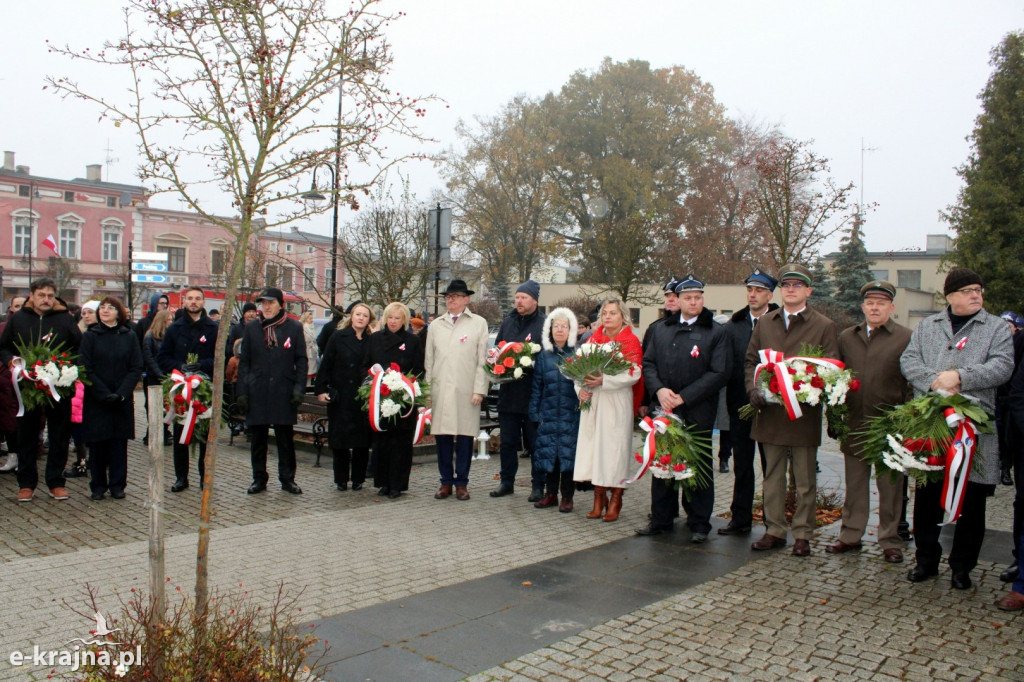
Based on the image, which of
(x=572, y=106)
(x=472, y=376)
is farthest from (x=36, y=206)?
(x=472, y=376)

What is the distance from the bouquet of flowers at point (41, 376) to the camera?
8.20 m

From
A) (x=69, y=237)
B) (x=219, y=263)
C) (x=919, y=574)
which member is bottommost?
(x=919, y=574)

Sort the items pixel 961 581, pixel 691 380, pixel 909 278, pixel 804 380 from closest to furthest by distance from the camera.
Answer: pixel 961 581 < pixel 804 380 < pixel 691 380 < pixel 909 278

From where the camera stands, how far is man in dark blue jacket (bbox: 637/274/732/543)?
7.32 meters

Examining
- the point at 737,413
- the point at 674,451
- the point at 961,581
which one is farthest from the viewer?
the point at 737,413

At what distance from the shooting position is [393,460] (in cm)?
891

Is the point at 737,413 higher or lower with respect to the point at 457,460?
higher

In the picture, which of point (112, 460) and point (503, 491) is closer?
point (112, 460)

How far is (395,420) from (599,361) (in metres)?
2.40

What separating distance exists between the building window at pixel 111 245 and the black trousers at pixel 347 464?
184ft

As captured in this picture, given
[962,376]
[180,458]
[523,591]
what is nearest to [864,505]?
[962,376]

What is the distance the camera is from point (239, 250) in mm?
3834

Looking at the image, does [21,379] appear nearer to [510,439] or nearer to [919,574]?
[510,439]

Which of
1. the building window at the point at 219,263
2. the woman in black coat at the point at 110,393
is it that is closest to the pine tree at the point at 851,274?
the building window at the point at 219,263
